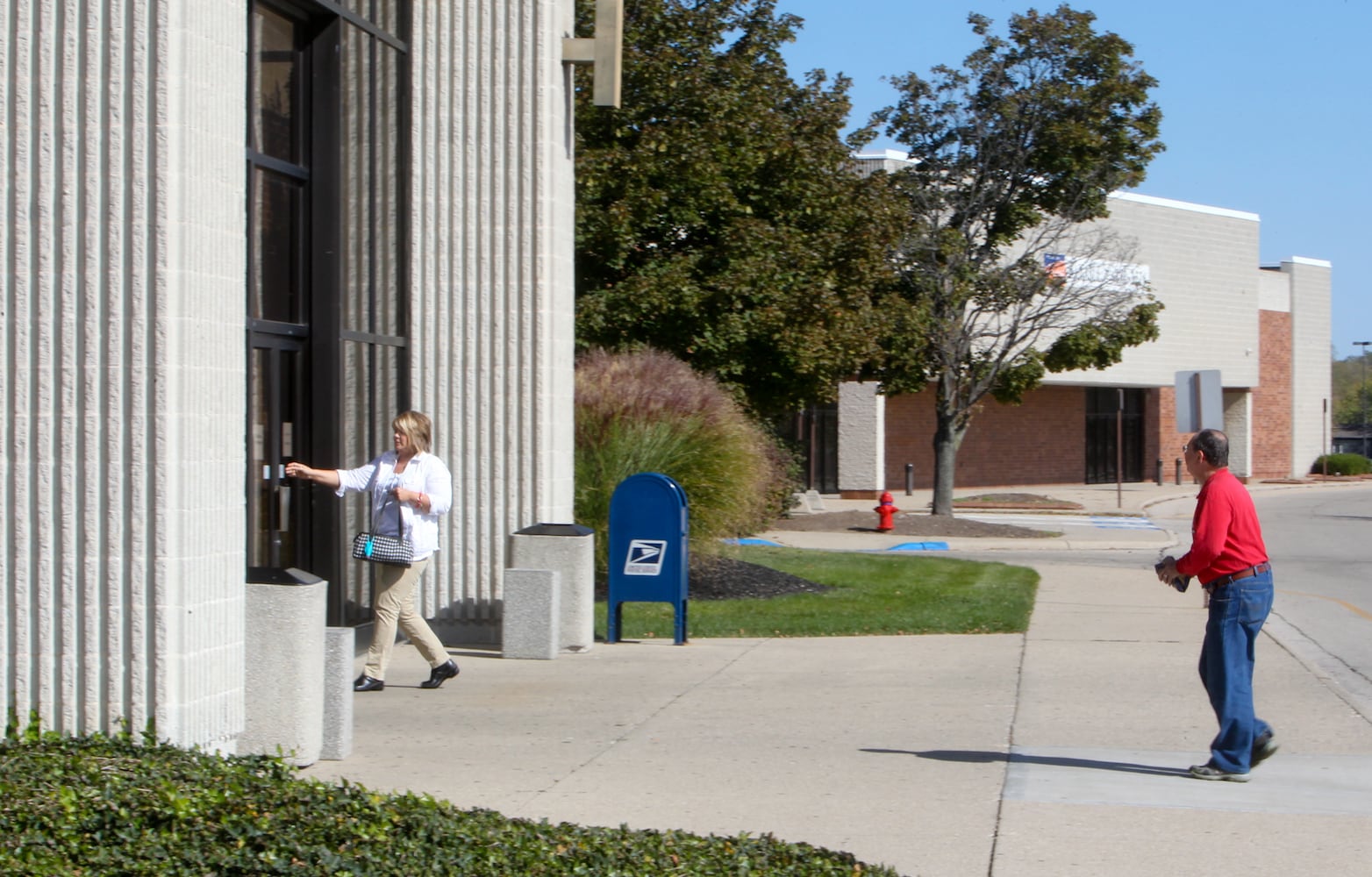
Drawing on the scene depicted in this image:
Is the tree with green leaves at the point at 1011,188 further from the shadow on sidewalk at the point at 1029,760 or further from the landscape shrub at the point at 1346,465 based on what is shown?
the landscape shrub at the point at 1346,465

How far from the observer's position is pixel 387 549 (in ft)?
28.7

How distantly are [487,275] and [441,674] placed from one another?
3.23m

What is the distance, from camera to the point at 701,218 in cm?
2002

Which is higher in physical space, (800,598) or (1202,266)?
(1202,266)

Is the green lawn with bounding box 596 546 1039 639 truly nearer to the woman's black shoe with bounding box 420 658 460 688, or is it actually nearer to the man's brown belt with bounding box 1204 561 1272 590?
the woman's black shoe with bounding box 420 658 460 688

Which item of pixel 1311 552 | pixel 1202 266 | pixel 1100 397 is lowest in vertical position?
pixel 1311 552

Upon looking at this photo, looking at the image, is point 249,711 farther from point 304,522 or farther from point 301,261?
point 301,261

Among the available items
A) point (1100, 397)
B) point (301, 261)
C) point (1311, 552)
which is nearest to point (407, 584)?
point (301, 261)

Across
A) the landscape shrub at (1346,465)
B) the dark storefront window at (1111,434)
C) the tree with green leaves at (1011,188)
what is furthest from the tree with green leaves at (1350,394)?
the tree with green leaves at (1011,188)

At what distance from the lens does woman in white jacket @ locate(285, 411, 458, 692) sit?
8797 millimetres

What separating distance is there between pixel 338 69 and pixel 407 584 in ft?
12.1

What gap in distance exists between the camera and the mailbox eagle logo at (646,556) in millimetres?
11258

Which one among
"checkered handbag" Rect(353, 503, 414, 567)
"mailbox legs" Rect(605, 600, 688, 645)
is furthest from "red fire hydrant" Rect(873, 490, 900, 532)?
"checkered handbag" Rect(353, 503, 414, 567)

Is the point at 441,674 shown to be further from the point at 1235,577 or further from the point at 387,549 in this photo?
the point at 1235,577
